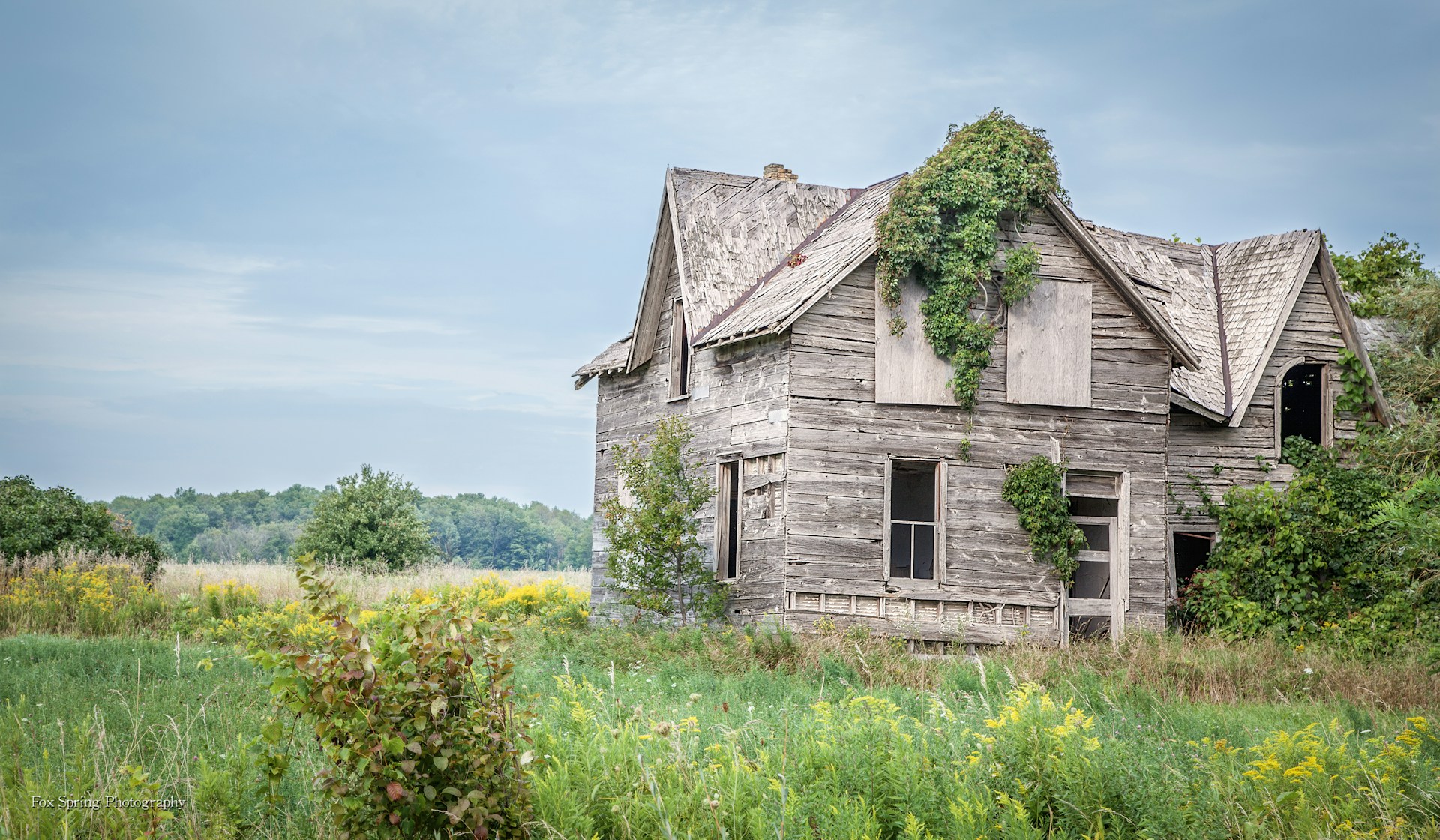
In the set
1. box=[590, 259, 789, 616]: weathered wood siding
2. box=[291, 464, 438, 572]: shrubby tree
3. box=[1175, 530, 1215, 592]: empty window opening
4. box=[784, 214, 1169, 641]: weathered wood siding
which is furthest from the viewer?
box=[291, 464, 438, 572]: shrubby tree

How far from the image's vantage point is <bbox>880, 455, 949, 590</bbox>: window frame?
1753 centimetres

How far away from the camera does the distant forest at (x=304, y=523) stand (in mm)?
73875

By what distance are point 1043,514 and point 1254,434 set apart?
698 cm

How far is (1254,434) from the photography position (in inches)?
882

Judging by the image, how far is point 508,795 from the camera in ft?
20.0

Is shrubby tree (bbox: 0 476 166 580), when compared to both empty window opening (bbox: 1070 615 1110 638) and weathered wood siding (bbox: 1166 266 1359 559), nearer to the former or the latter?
empty window opening (bbox: 1070 615 1110 638)

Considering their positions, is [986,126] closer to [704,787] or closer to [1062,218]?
[1062,218]

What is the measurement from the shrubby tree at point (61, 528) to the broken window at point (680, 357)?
39.0ft

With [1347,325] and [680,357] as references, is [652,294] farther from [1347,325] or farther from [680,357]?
[1347,325]

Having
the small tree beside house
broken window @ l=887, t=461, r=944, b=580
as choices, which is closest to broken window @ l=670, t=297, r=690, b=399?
the small tree beside house

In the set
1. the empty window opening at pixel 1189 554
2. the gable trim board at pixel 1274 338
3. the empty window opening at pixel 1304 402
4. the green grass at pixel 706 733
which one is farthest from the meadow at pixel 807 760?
the empty window opening at pixel 1304 402

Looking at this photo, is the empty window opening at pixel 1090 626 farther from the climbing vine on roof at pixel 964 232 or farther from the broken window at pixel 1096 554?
the climbing vine on roof at pixel 964 232

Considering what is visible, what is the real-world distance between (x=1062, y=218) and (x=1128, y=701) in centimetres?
906

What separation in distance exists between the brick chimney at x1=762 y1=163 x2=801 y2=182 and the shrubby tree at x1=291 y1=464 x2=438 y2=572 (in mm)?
18717
